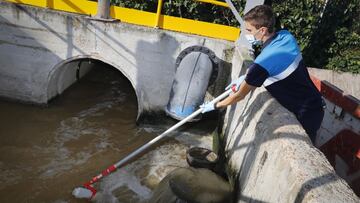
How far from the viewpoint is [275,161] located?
3.04 metres

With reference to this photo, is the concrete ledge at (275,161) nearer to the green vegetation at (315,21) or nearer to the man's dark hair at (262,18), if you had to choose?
the man's dark hair at (262,18)

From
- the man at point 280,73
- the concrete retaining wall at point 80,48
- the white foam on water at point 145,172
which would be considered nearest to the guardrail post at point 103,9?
the concrete retaining wall at point 80,48

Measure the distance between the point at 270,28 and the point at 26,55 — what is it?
5235mm

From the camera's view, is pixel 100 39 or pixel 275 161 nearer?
pixel 275 161

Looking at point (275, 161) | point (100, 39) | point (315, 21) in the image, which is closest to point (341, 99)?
point (275, 161)

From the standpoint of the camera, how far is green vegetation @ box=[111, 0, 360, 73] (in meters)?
7.99

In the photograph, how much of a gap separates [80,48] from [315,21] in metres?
5.64

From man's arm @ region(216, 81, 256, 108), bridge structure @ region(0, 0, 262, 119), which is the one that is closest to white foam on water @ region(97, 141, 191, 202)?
bridge structure @ region(0, 0, 262, 119)

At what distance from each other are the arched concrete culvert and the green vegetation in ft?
6.40

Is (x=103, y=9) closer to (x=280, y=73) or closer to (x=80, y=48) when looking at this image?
(x=80, y=48)

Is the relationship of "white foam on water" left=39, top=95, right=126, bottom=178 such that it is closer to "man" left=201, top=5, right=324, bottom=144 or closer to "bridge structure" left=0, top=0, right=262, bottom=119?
"bridge structure" left=0, top=0, right=262, bottom=119

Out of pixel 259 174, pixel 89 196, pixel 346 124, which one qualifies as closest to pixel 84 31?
pixel 89 196

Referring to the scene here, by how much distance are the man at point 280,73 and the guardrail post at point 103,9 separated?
3.43 metres

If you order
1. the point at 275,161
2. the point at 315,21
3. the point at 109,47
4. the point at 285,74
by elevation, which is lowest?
the point at 275,161
